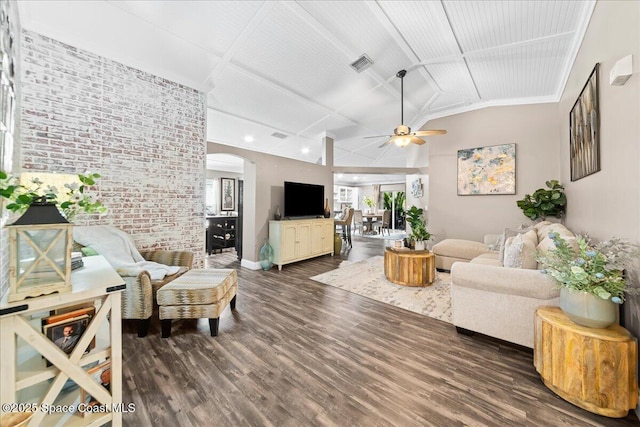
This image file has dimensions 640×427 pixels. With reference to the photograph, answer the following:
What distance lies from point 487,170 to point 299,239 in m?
4.05

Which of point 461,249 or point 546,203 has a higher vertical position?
point 546,203

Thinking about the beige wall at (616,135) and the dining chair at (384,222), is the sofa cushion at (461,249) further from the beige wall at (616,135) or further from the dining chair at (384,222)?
the dining chair at (384,222)

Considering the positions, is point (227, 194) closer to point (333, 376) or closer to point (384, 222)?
point (384, 222)

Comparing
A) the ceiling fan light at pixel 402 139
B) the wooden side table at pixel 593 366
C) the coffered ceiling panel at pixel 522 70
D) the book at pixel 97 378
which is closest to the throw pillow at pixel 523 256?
the wooden side table at pixel 593 366

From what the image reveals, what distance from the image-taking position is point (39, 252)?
3.46 ft

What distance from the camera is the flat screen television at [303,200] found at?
5000 mm

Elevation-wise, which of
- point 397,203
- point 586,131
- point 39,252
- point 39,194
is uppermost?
point 586,131

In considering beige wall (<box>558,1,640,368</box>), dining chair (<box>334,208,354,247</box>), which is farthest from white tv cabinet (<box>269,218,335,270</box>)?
beige wall (<box>558,1,640,368</box>)

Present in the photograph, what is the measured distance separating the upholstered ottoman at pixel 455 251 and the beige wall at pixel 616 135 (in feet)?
5.12

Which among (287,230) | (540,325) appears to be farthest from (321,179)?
(540,325)

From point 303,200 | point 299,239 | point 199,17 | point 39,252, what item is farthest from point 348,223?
point 39,252

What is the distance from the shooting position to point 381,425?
4.39ft

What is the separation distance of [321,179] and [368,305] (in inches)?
142

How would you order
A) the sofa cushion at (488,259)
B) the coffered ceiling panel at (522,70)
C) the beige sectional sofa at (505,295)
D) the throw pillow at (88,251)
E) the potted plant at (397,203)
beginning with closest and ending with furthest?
1. the beige sectional sofa at (505,295)
2. the throw pillow at (88,251)
3. the coffered ceiling panel at (522,70)
4. the sofa cushion at (488,259)
5. the potted plant at (397,203)
